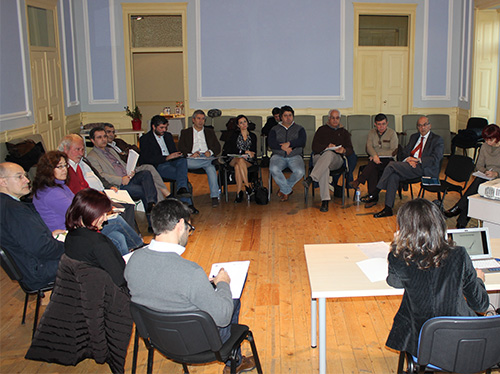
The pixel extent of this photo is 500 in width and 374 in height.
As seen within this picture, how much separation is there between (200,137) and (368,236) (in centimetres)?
279

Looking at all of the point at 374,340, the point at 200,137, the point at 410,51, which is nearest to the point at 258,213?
the point at 200,137

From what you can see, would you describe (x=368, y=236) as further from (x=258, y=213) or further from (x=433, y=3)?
(x=433, y=3)

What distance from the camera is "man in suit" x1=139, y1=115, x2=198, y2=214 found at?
22.0 feet

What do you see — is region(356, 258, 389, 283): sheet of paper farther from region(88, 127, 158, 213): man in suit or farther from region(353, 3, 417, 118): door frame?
region(353, 3, 417, 118): door frame

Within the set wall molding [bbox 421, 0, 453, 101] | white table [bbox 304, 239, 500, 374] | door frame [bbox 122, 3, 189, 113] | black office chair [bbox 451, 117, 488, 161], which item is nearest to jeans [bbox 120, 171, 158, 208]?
white table [bbox 304, 239, 500, 374]

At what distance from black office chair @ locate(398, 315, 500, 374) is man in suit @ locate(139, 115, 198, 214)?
4.58 metres

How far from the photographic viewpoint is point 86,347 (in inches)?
120

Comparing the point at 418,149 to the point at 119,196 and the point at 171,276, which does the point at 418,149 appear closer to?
the point at 119,196

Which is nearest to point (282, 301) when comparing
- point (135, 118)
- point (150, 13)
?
point (135, 118)

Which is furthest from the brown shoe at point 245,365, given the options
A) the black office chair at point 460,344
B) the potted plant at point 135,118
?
the potted plant at point 135,118

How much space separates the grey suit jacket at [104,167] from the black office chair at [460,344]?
414 centimetres

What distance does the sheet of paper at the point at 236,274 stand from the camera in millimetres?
2855

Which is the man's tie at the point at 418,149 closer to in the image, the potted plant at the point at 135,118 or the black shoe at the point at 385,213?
the black shoe at the point at 385,213

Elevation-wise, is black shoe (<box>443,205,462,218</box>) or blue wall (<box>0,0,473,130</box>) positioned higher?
blue wall (<box>0,0,473,130</box>)
